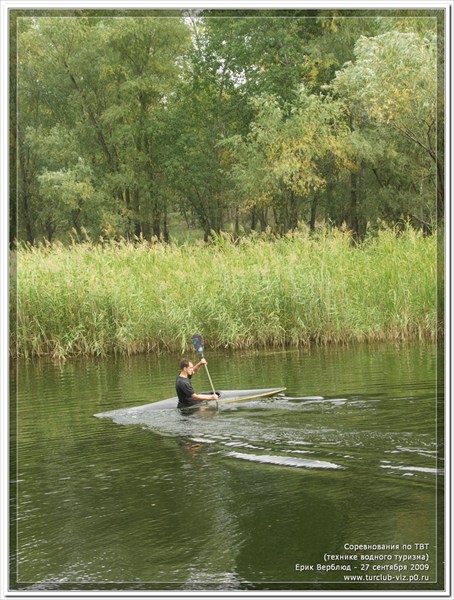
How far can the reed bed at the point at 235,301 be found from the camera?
49.8ft

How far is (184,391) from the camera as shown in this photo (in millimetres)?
10352

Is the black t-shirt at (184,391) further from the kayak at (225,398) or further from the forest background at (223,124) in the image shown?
the forest background at (223,124)

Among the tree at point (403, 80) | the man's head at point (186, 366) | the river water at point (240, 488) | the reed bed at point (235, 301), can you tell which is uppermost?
the tree at point (403, 80)

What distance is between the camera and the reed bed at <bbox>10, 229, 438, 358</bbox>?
49.8 ft

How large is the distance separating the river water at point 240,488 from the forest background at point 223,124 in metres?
7.05

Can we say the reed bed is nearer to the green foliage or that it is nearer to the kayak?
the kayak

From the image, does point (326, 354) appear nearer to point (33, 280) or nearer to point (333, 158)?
point (33, 280)

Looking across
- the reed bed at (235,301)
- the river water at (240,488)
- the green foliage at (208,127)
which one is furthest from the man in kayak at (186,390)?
the green foliage at (208,127)

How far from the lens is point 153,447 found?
8805 millimetres

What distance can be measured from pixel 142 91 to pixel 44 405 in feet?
75.2

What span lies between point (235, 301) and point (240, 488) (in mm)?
8651

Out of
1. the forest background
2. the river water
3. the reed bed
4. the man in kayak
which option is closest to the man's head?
the man in kayak

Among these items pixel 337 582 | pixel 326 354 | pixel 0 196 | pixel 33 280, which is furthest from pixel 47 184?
pixel 337 582

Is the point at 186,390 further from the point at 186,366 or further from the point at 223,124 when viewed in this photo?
the point at 223,124
